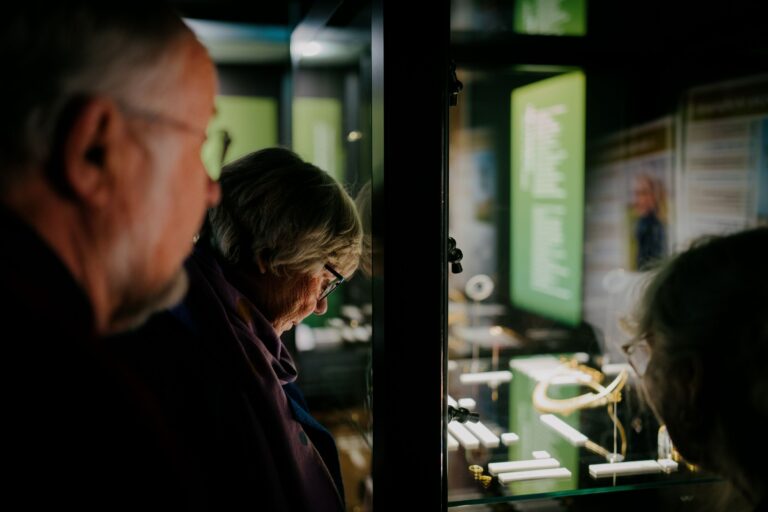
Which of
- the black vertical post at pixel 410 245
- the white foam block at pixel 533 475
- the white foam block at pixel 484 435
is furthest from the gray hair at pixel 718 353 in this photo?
the white foam block at pixel 484 435

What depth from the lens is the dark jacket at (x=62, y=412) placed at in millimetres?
584

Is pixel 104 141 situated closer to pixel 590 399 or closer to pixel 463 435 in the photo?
pixel 463 435

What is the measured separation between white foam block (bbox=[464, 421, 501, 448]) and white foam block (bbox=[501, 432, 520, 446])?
0.05 feet

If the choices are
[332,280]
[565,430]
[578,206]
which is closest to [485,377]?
[565,430]

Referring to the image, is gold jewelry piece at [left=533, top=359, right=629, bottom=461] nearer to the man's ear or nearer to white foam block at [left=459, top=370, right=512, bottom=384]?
white foam block at [left=459, top=370, right=512, bottom=384]

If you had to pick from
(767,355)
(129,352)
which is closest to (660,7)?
(767,355)

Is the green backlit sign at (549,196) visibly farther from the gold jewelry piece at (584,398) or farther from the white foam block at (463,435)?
the white foam block at (463,435)

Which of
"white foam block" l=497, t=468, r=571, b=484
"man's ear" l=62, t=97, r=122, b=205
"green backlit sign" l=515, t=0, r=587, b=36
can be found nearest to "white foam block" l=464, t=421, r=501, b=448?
"white foam block" l=497, t=468, r=571, b=484

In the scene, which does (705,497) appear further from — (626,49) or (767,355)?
(626,49)

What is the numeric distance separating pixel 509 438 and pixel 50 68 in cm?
129

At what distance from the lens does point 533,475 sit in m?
1.44

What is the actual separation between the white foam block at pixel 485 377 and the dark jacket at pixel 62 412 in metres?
1.57

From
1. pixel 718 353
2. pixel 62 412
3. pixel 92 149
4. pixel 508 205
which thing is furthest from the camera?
pixel 508 205

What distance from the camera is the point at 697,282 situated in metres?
0.98
